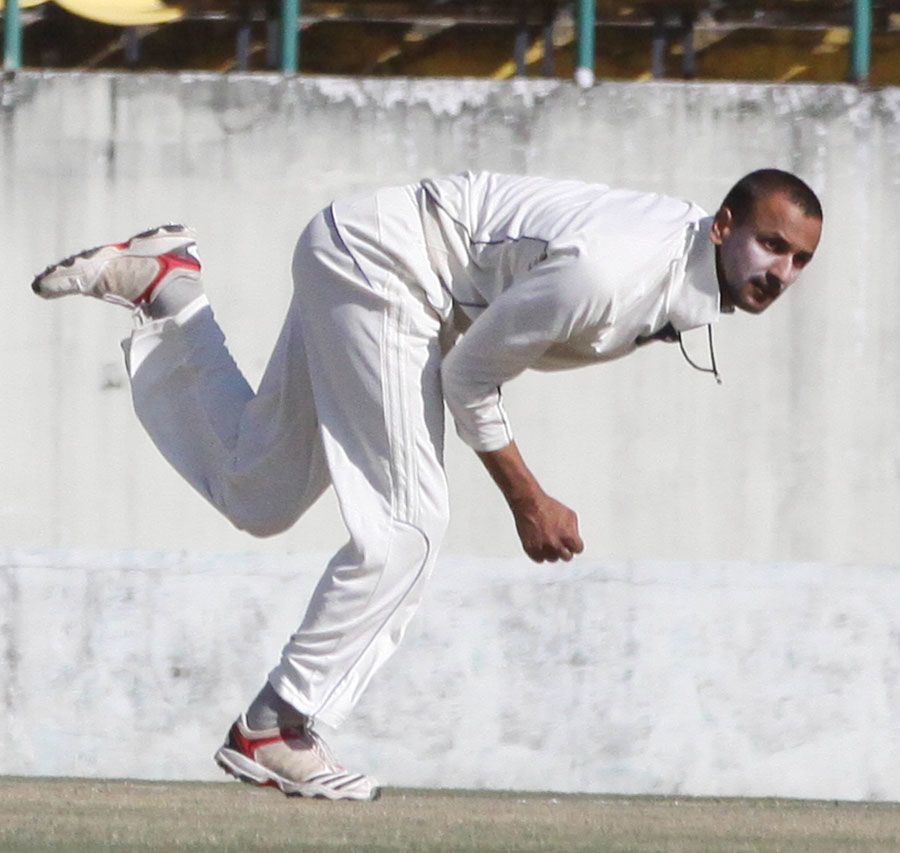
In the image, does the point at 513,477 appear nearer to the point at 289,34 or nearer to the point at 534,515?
the point at 534,515

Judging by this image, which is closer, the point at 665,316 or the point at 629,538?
the point at 665,316

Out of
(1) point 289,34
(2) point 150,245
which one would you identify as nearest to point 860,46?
(1) point 289,34

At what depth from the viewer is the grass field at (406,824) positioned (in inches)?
174

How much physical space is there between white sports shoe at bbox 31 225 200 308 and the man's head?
1.52 metres

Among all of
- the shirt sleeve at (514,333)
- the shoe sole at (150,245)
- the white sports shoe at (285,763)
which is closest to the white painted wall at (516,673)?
the shoe sole at (150,245)

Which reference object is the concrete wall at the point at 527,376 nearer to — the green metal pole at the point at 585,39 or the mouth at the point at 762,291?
the green metal pole at the point at 585,39

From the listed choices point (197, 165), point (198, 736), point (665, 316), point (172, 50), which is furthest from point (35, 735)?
point (665, 316)

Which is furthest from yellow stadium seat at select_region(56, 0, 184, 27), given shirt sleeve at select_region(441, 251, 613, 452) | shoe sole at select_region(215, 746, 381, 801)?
shoe sole at select_region(215, 746, 381, 801)

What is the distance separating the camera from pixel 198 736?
712 cm

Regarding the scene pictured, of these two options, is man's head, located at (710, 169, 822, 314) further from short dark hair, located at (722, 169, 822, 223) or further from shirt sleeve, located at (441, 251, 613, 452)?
shirt sleeve, located at (441, 251, 613, 452)

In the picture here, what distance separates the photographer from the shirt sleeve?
169 inches

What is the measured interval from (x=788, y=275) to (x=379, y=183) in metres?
3.09

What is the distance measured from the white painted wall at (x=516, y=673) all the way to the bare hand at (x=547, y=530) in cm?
266

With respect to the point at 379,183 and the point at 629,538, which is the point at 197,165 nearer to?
the point at 379,183
